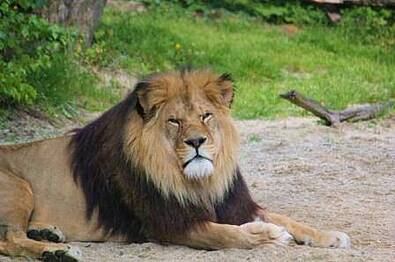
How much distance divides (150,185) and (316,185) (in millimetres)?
2129

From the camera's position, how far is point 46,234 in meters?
5.38

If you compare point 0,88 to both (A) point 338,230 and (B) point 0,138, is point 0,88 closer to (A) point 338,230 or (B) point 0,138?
(B) point 0,138

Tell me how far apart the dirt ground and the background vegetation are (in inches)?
30.2

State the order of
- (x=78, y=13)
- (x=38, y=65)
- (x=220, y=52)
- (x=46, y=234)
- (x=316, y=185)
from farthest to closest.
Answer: (x=220, y=52) < (x=78, y=13) < (x=38, y=65) < (x=316, y=185) < (x=46, y=234)

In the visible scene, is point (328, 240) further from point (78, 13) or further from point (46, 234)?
point (78, 13)

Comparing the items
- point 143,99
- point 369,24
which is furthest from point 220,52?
point 143,99

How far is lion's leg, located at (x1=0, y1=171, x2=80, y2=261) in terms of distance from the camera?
502cm

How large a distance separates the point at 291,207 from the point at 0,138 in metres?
3.30

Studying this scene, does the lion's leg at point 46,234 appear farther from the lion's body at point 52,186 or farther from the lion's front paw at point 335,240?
the lion's front paw at point 335,240

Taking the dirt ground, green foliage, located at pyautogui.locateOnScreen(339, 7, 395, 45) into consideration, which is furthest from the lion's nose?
green foliage, located at pyautogui.locateOnScreen(339, 7, 395, 45)

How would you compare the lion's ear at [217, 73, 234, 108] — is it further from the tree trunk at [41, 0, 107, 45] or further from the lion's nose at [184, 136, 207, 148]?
the tree trunk at [41, 0, 107, 45]

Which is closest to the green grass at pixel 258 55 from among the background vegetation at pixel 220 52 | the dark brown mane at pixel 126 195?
the background vegetation at pixel 220 52

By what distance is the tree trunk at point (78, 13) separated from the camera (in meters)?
11.0

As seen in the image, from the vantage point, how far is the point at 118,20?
1466 centimetres
